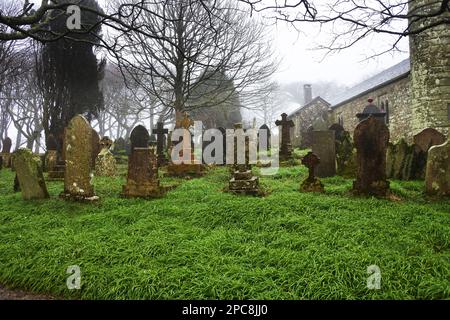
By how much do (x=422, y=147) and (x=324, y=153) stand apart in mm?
2281

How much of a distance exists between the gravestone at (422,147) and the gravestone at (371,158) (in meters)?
1.99

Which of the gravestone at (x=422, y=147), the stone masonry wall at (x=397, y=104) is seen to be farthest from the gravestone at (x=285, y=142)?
the stone masonry wall at (x=397, y=104)

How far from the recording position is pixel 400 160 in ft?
24.5

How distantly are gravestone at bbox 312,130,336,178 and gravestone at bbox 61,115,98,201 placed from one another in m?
5.32

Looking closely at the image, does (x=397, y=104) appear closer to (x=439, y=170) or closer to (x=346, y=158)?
(x=346, y=158)

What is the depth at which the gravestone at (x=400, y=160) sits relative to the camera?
729 centimetres

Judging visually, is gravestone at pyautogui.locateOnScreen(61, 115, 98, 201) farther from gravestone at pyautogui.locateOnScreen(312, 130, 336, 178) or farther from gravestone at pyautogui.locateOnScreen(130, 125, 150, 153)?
gravestone at pyautogui.locateOnScreen(312, 130, 336, 178)

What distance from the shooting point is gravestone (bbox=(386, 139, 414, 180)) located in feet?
23.9

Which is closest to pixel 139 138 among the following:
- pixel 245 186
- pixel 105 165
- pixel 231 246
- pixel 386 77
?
pixel 105 165

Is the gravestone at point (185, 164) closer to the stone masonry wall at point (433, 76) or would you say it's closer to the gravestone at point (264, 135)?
the gravestone at point (264, 135)

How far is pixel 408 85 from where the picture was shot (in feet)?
55.5

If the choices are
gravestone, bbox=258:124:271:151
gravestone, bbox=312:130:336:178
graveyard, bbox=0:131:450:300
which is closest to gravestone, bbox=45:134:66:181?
graveyard, bbox=0:131:450:300

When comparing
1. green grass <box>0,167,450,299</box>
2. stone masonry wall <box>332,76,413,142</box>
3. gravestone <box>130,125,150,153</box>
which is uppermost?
stone masonry wall <box>332,76,413,142</box>
